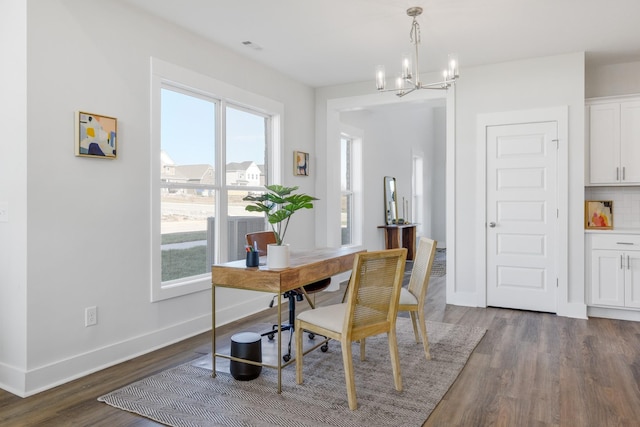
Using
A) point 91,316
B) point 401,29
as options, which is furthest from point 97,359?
point 401,29

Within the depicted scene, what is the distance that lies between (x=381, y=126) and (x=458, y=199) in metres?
3.10

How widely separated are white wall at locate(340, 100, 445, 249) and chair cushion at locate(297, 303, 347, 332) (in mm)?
3435

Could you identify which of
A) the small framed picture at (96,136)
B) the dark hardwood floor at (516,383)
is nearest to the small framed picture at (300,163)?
the dark hardwood floor at (516,383)

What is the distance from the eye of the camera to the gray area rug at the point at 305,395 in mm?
2307

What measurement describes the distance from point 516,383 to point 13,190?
3.40 meters

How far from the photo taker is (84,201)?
9.71 ft

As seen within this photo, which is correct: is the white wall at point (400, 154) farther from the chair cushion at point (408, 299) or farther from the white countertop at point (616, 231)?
the chair cushion at point (408, 299)

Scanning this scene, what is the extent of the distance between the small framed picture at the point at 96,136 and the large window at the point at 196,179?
38 centimetres

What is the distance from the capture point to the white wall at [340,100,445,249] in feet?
23.0

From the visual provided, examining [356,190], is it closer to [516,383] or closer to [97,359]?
[516,383]

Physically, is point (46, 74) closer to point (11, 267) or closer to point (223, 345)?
point (11, 267)

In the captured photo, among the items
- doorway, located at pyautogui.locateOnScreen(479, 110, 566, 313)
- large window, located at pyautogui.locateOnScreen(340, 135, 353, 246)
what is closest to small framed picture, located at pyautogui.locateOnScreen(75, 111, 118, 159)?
doorway, located at pyautogui.locateOnScreen(479, 110, 566, 313)

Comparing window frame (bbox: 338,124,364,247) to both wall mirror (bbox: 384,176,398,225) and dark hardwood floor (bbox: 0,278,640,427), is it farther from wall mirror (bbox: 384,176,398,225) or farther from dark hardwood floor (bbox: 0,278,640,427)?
dark hardwood floor (bbox: 0,278,640,427)

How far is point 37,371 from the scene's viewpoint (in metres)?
2.68
